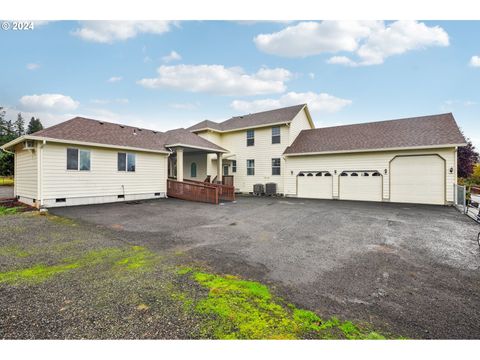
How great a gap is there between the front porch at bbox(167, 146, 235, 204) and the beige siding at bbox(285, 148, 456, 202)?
4.84m

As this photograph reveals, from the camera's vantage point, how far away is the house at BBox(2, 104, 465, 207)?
10156mm

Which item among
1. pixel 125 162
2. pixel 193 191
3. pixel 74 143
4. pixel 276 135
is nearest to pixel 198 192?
pixel 193 191

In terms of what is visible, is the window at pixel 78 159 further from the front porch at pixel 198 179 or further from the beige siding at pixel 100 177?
the front porch at pixel 198 179

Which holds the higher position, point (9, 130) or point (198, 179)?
point (9, 130)

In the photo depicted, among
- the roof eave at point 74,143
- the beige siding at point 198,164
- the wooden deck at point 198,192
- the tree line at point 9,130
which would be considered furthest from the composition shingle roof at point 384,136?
the tree line at point 9,130

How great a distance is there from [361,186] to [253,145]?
896cm

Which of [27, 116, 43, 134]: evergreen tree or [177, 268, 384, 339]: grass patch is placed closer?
[177, 268, 384, 339]: grass patch

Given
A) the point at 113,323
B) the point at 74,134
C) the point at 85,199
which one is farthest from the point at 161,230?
the point at 74,134

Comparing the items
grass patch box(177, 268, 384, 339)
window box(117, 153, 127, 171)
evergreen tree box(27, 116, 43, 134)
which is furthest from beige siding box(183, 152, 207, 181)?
evergreen tree box(27, 116, 43, 134)

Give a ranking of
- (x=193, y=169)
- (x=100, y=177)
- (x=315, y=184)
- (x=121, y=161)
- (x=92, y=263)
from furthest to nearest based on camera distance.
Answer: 1. (x=193, y=169)
2. (x=315, y=184)
3. (x=121, y=161)
4. (x=100, y=177)
5. (x=92, y=263)

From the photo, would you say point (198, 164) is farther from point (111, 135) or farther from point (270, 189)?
point (111, 135)

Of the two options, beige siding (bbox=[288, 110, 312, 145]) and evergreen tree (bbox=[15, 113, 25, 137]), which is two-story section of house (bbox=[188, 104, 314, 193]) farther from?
evergreen tree (bbox=[15, 113, 25, 137])

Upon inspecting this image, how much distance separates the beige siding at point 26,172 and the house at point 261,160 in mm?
50

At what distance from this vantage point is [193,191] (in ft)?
43.5
